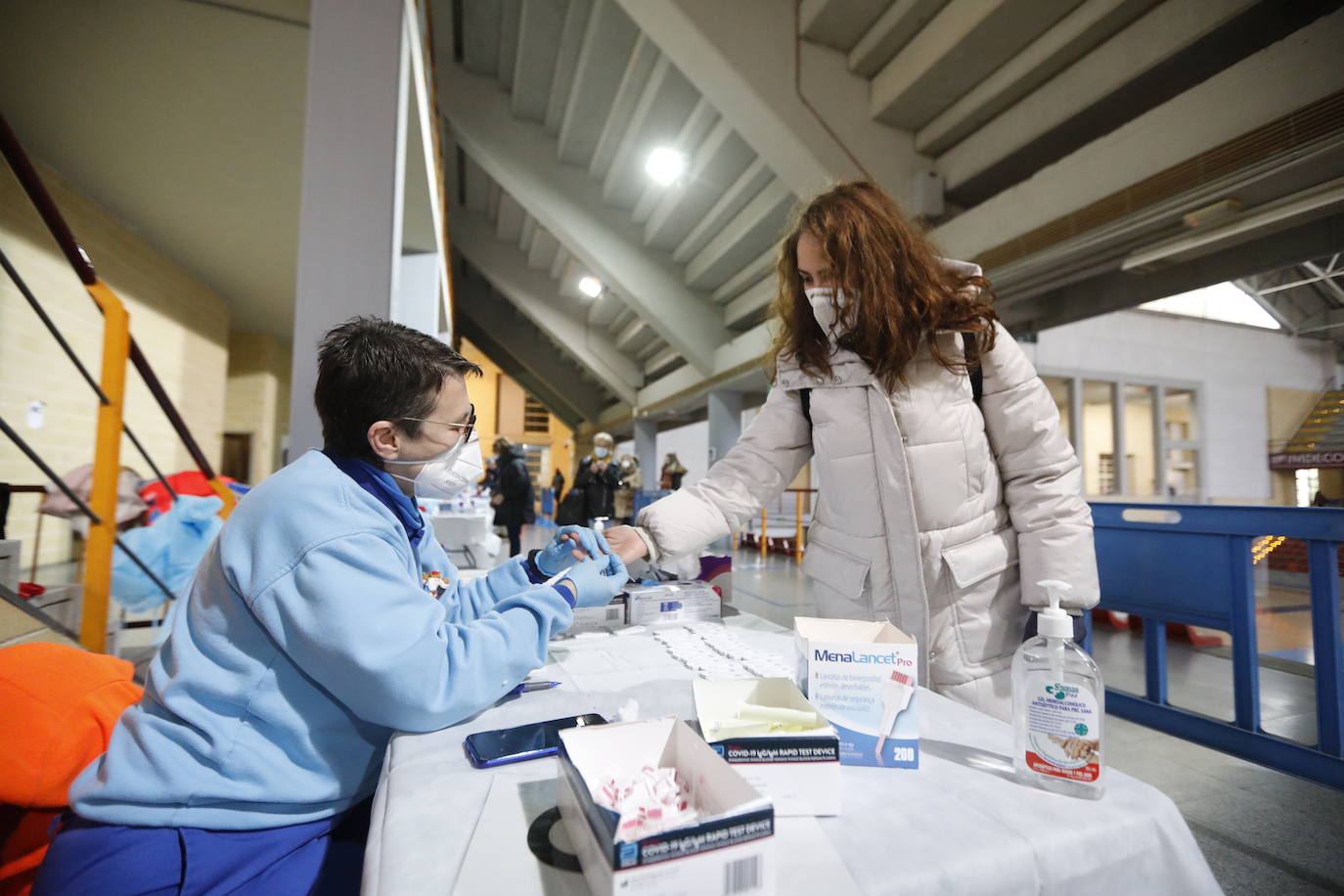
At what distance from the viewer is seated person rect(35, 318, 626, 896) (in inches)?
31.1

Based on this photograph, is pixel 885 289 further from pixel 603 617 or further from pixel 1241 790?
pixel 1241 790

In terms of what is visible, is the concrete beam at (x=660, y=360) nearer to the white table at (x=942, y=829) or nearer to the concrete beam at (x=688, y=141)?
the concrete beam at (x=688, y=141)

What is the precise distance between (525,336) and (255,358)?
597cm

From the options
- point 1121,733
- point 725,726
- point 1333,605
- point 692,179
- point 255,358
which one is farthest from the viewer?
point 255,358

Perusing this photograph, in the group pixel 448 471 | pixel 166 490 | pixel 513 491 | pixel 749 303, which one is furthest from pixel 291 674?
pixel 749 303

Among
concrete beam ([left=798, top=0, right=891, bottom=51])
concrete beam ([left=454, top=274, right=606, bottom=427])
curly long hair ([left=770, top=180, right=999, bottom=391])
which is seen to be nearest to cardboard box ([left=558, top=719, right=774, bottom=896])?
curly long hair ([left=770, top=180, right=999, bottom=391])

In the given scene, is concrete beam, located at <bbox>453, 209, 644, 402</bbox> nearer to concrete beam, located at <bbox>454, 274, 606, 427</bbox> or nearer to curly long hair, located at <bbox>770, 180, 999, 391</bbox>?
concrete beam, located at <bbox>454, 274, 606, 427</bbox>

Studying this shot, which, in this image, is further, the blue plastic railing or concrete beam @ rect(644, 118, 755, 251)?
concrete beam @ rect(644, 118, 755, 251)

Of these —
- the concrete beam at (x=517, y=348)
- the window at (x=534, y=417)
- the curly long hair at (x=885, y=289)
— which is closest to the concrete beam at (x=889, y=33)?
the curly long hair at (x=885, y=289)

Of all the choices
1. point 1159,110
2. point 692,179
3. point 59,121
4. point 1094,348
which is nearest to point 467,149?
point 692,179

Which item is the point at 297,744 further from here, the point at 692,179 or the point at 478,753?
the point at 692,179

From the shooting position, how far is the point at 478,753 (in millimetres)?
763

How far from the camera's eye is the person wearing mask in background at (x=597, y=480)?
491cm

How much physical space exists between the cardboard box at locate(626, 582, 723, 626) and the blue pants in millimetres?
728
